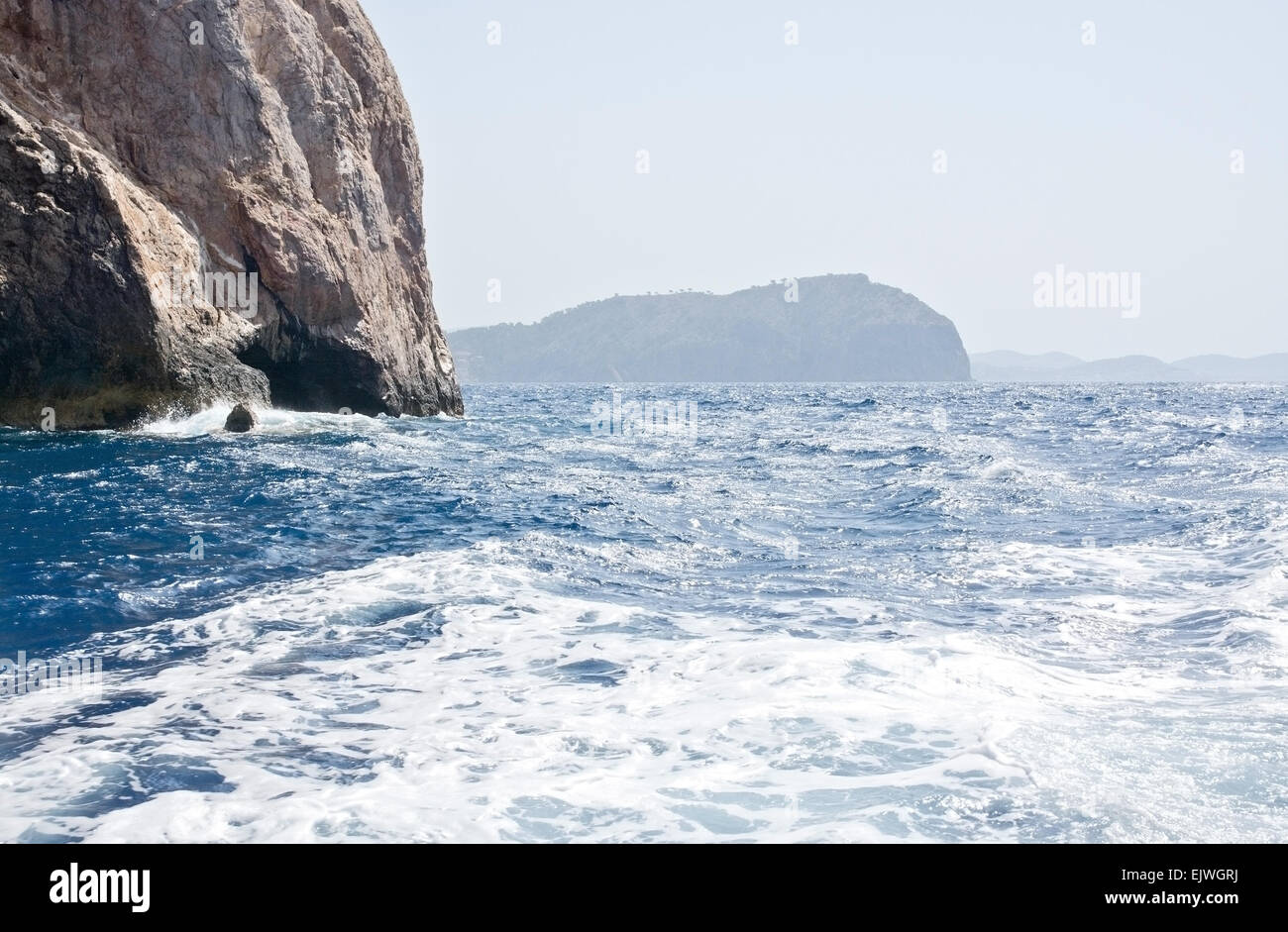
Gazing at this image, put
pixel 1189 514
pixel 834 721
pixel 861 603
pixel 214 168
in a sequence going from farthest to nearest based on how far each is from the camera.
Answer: pixel 214 168, pixel 1189 514, pixel 861 603, pixel 834 721

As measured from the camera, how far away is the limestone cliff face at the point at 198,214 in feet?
70.1

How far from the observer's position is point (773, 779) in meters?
5.59

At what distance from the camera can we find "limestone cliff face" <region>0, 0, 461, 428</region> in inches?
842

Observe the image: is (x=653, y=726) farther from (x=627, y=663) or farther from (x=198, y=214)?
(x=198, y=214)

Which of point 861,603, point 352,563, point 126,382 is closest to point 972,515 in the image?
point 861,603

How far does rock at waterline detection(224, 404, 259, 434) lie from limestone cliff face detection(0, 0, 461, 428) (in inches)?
45.8

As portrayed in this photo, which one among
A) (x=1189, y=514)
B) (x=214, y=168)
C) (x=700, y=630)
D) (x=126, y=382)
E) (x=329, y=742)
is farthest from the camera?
(x=214, y=168)

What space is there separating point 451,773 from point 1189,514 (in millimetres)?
12896

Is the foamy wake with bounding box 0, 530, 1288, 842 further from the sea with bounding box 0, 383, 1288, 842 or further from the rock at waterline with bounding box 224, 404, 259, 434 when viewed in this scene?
the rock at waterline with bounding box 224, 404, 259, 434

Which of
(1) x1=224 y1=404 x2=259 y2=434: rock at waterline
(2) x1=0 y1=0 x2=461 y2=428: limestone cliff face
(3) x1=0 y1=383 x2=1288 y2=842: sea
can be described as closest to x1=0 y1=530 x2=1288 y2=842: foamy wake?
(3) x1=0 y1=383 x2=1288 y2=842: sea

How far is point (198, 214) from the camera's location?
25781 millimetres

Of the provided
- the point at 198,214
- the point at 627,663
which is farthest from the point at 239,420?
the point at 627,663

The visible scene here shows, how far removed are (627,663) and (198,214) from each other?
22471 millimetres
